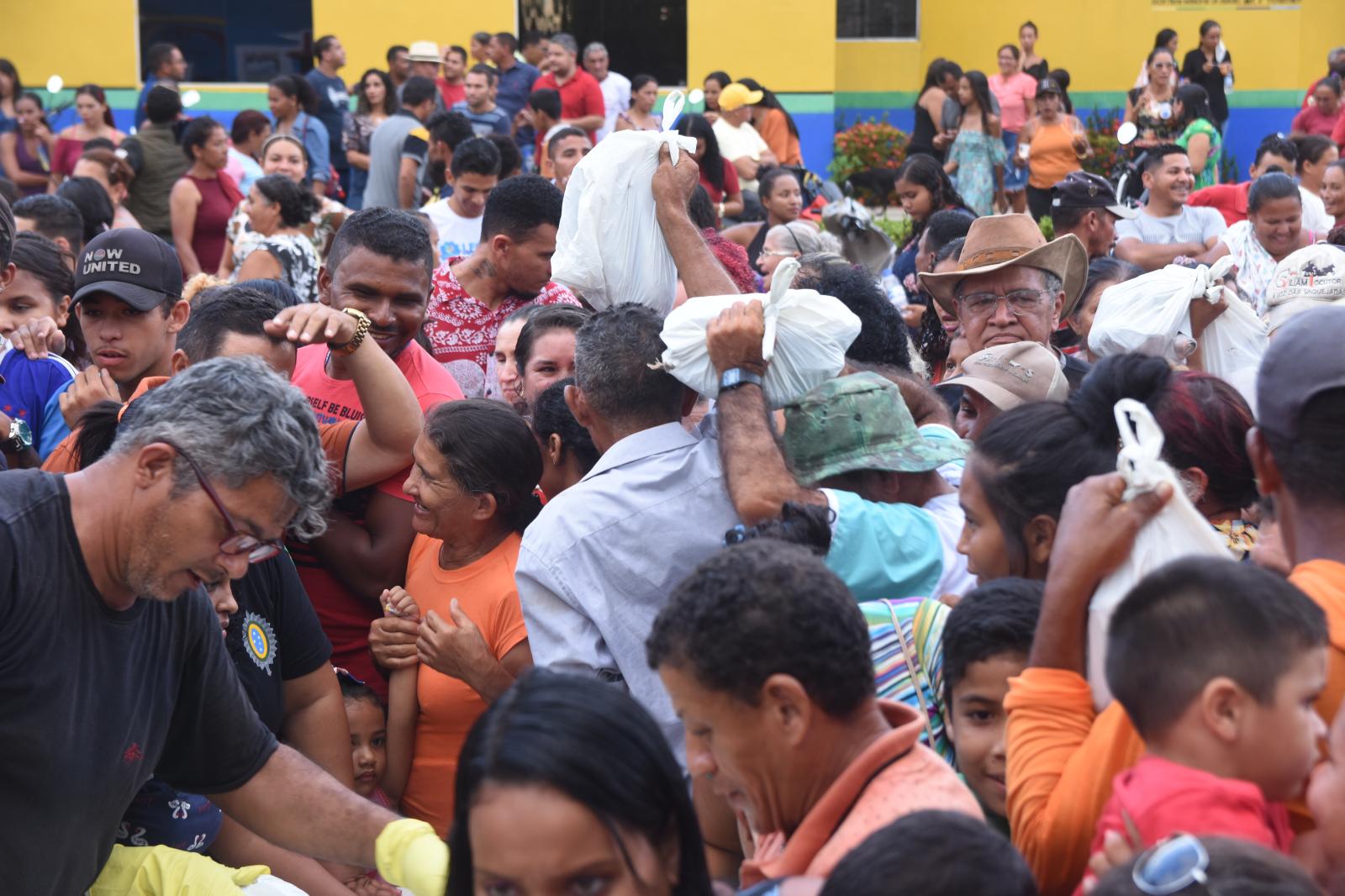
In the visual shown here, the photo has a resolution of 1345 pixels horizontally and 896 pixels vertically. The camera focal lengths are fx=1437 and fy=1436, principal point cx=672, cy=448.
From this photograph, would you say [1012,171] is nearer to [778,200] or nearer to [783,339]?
[778,200]

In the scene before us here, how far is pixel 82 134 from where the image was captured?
1242cm

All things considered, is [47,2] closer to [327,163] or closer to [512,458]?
[327,163]

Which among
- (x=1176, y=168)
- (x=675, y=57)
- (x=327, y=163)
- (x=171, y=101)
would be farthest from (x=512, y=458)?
(x=675, y=57)

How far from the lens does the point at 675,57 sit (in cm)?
1770

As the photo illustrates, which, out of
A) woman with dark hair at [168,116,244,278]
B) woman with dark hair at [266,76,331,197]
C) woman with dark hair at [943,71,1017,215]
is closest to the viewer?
woman with dark hair at [168,116,244,278]

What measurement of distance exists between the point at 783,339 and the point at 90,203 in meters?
6.33

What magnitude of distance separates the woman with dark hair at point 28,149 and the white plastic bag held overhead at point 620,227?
1013cm

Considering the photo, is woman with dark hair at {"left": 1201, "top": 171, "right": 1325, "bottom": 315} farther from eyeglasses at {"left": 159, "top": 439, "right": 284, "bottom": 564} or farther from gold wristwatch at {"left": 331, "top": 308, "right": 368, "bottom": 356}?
eyeglasses at {"left": 159, "top": 439, "right": 284, "bottom": 564}

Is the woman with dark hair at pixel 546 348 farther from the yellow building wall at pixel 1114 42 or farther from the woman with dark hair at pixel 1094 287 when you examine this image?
the yellow building wall at pixel 1114 42

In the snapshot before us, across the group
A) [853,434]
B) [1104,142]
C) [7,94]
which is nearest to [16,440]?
[853,434]

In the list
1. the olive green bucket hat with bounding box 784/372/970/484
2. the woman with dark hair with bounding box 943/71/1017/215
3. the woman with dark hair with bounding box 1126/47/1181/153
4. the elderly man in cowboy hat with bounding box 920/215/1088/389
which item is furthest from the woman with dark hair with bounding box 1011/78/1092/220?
the olive green bucket hat with bounding box 784/372/970/484

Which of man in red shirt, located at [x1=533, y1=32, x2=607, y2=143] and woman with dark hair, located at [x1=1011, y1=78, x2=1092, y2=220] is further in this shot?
woman with dark hair, located at [x1=1011, y1=78, x2=1092, y2=220]

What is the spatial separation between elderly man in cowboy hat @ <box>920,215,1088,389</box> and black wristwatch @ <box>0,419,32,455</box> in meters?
2.87

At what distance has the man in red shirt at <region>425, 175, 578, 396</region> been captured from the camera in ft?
16.9
